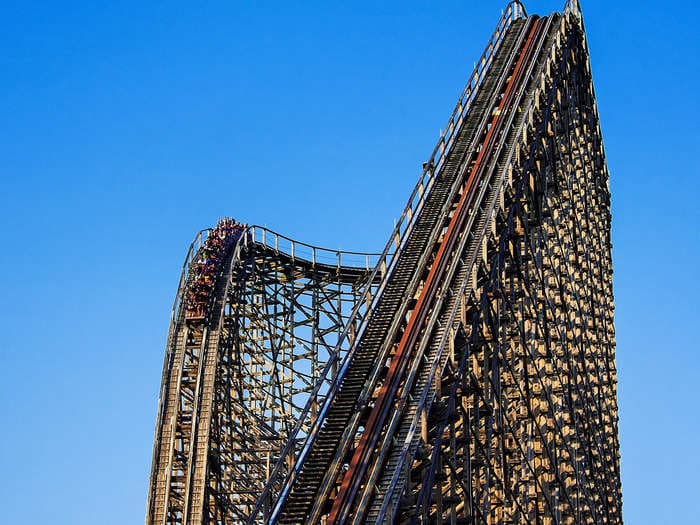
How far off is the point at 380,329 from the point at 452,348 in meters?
2.39

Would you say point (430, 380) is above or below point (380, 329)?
below

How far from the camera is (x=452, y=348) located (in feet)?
61.8

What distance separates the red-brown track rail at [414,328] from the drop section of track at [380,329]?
0.30 ft

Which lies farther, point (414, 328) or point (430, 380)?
point (414, 328)

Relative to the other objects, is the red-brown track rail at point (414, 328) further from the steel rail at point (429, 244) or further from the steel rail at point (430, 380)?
the steel rail at point (430, 380)

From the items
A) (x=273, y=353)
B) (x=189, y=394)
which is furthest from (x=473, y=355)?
(x=273, y=353)

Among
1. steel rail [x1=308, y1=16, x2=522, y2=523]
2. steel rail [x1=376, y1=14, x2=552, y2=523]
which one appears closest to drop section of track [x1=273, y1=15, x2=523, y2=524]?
steel rail [x1=308, y1=16, x2=522, y2=523]

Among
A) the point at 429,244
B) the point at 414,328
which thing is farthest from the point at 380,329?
Result: the point at 429,244

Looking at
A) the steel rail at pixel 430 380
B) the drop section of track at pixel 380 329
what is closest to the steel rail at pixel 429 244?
the drop section of track at pixel 380 329

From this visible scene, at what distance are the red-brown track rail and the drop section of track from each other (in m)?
0.09

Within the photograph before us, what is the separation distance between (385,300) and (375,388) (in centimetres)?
241

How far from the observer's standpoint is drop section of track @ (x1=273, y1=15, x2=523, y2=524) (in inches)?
718

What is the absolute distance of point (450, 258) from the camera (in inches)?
860

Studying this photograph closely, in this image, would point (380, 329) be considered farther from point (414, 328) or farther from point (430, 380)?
point (430, 380)
